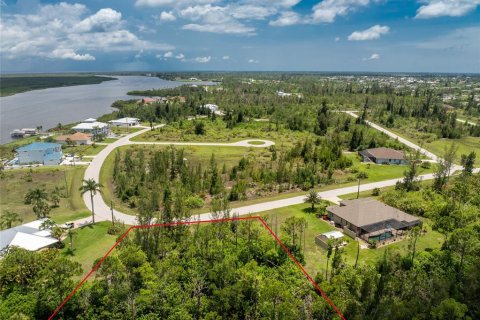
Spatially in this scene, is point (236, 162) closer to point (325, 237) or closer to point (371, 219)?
point (371, 219)

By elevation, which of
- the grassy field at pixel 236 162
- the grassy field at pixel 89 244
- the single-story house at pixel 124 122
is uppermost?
the single-story house at pixel 124 122

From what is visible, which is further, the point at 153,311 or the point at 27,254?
the point at 27,254

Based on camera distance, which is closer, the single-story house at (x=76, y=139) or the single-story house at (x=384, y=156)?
the single-story house at (x=384, y=156)

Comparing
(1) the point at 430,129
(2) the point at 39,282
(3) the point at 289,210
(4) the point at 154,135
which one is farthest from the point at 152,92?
(2) the point at 39,282

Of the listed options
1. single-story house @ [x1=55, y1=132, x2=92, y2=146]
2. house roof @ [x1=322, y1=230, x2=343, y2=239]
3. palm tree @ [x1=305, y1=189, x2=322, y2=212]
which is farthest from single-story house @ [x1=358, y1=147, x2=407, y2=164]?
single-story house @ [x1=55, y1=132, x2=92, y2=146]

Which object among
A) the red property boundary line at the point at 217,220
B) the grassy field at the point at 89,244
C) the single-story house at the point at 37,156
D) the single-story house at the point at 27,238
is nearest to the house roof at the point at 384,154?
the red property boundary line at the point at 217,220

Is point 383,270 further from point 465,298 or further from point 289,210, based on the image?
point 289,210

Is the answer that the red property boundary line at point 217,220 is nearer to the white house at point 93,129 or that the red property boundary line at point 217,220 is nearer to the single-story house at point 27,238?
the single-story house at point 27,238
